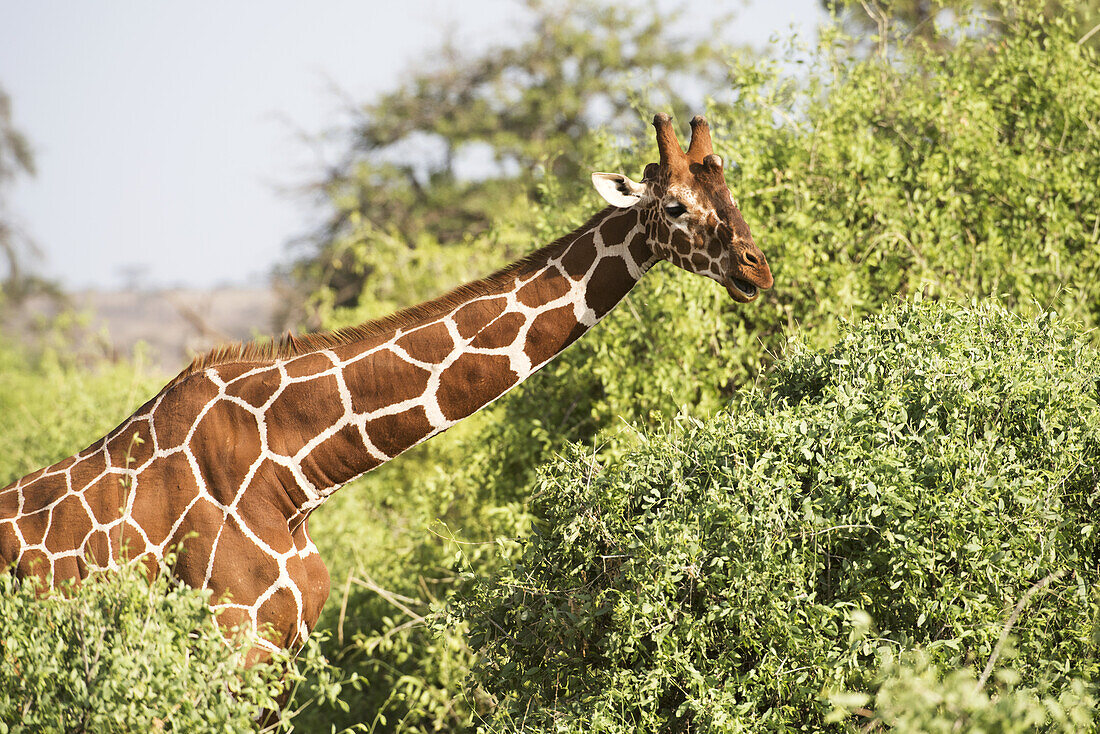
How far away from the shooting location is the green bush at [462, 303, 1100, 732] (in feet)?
14.9

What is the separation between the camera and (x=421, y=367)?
5.50 m

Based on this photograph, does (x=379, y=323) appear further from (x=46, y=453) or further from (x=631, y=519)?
(x=46, y=453)

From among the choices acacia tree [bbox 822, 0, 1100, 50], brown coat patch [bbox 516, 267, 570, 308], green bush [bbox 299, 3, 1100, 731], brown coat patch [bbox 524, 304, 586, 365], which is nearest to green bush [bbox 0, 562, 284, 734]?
brown coat patch [bbox 524, 304, 586, 365]

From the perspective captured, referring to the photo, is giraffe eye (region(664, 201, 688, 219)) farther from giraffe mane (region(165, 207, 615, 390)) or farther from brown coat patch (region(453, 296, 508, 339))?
brown coat patch (region(453, 296, 508, 339))

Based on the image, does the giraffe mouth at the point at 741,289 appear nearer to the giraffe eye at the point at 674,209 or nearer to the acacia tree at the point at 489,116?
the giraffe eye at the point at 674,209

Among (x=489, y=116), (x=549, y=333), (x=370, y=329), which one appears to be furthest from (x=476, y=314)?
(x=489, y=116)

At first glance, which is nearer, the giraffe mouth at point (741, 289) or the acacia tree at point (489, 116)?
the giraffe mouth at point (741, 289)

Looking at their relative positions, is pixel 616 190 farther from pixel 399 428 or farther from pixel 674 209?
pixel 399 428

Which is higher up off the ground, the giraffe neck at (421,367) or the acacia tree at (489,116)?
the acacia tree at (489,116)

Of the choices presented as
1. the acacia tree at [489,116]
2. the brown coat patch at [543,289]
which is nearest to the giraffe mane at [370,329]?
the brown coat patch at [543,289]

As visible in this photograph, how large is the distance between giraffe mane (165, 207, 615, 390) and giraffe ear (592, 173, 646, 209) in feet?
0.50

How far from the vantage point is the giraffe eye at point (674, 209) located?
5.43 metres

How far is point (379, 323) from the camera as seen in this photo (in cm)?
571

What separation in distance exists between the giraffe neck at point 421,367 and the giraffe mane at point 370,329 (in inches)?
0.5
